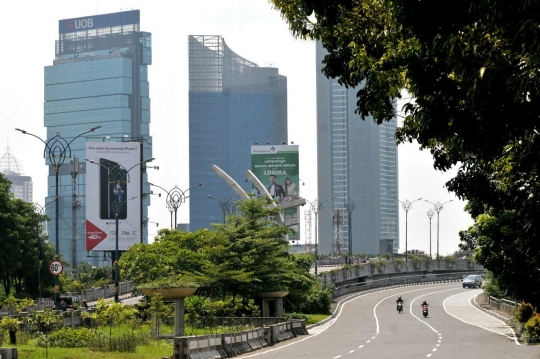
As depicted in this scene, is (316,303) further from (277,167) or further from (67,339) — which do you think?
(67,339)

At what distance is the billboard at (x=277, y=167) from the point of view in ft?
398

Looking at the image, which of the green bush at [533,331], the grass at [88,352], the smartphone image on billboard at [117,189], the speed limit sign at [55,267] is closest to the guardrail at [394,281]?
the smartphone image on billboard at [117,189]

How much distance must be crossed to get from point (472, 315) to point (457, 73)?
6126 centimetres

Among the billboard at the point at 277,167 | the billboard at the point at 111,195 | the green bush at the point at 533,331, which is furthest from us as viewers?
the billboard at the point at 277,167

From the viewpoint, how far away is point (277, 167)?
401 feet

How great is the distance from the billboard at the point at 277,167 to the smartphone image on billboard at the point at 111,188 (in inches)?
736

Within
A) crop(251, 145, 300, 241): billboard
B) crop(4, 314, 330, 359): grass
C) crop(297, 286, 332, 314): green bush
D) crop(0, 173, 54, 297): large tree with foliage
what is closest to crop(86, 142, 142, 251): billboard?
crop(0, 173, 54, 297): large tree with foliage

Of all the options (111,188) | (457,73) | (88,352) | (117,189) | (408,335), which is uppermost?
(111,188)

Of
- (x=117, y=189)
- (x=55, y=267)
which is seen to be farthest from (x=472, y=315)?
(x=117, y=189)

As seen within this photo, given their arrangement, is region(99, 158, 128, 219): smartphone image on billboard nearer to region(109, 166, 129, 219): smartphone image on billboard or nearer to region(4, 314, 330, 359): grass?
region(109, 166, 129, 219): smartphone image on billboard

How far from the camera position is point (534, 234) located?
2870cm

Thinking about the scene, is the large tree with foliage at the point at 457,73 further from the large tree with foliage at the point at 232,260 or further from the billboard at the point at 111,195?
the billboard at the point at 111,195

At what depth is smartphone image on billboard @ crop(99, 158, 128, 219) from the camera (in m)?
106

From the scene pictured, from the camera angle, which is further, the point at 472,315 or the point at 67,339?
the point at 472,315
